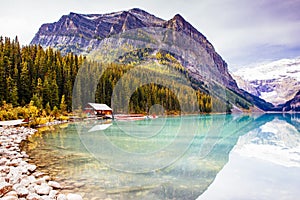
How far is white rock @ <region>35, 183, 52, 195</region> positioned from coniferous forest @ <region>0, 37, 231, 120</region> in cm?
2118

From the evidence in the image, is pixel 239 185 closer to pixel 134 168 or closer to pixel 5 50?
pixel 134 168

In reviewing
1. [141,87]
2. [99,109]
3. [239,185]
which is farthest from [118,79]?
[239,185]

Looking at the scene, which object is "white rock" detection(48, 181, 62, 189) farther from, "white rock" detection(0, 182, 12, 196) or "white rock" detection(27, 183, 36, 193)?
"white rock" detection(0, 182, 12, 196)

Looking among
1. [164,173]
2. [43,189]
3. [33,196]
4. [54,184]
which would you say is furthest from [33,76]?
[33,196]

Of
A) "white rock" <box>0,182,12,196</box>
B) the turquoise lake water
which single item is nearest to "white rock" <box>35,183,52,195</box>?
the turquoise lake water

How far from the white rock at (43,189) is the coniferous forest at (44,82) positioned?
21.2 meters

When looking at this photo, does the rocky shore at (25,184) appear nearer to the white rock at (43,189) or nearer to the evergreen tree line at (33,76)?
the white rock at (43,189)

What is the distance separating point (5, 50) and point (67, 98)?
42.2ft

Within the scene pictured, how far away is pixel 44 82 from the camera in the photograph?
4331 centimetres

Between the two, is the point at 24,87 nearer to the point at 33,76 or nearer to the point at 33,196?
the point at 33,76

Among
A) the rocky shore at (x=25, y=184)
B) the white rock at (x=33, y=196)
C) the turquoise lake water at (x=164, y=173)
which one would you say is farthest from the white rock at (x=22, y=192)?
the turquoise lake water at (x=164, y=173)

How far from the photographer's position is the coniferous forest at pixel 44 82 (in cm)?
3656

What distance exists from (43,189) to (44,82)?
3878 centimetres

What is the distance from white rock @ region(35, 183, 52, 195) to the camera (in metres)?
7.42
